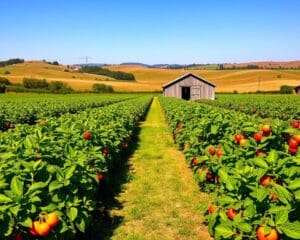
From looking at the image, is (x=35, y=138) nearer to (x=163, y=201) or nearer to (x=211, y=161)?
(x=211, y=161)

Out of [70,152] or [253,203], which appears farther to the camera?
[70,152]

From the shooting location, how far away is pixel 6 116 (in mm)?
15617

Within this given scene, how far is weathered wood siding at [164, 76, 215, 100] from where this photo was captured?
54.2m

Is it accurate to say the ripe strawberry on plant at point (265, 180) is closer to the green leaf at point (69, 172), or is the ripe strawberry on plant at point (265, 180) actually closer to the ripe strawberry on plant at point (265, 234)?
the ripe strawberry on plant at point (265, 234)

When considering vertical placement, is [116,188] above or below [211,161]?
below

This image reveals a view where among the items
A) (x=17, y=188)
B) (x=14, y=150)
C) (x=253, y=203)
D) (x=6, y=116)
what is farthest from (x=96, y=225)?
(x=6, y=116)

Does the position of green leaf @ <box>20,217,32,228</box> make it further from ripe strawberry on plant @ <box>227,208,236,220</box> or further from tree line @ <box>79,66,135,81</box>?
tree line @ <box>79,66,135,81</box>

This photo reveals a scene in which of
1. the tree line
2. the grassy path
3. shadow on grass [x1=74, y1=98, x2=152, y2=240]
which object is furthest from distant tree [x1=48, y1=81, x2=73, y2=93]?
shadow on grass [x1=74, y1=98, x2=152, y2=240]

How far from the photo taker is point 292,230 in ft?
10.1

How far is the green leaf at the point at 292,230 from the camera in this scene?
9.96ft

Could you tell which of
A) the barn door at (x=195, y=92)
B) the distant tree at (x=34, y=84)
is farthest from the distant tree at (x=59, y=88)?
the barn door at (x=195, y=92)

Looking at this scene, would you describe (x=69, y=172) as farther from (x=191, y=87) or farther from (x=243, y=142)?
(x=191, y=87)

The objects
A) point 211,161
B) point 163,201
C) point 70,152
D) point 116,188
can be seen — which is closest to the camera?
point 70,152

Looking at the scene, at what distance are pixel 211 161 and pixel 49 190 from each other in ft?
9.99
